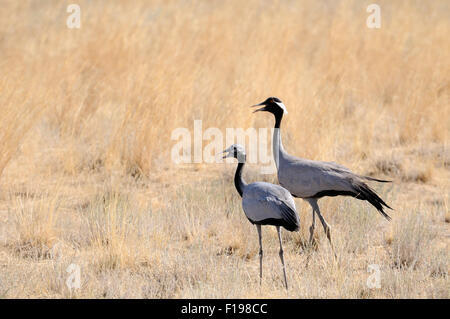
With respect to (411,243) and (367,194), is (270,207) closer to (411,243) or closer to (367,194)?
(367,194)

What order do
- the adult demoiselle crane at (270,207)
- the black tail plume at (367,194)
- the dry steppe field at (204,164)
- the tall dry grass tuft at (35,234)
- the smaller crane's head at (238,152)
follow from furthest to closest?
the tall dry grass tuft at (35,234) → the smaller crane's head at (238,152) → the black tail plume at (367,194) → the dry steppe field at (204,164) → the adult demoiselle crane at (270,207)

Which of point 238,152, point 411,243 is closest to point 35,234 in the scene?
point 238,152

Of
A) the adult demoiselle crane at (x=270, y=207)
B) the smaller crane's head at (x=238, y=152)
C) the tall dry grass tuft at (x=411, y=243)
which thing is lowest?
the tall dry grass tuft at (x=411, y=243)

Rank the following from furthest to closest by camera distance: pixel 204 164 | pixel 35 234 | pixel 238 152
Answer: pixel 204 164 → pixel 35 234 → pixel 238 152

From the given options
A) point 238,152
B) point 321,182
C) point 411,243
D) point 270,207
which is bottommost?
point 411,243

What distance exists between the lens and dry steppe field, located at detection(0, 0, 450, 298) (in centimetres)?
549

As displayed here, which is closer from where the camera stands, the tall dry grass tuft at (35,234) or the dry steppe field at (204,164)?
the dry steppe field at (204,164)

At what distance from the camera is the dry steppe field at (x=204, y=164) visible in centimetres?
549

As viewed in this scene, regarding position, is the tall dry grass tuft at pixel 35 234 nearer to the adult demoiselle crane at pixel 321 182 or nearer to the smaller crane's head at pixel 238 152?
the smaller crane's head at pixel 238 152

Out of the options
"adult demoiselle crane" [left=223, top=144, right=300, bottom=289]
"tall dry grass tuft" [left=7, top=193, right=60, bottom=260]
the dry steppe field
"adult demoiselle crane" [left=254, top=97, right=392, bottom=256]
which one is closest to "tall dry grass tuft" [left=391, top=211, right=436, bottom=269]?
the dry steppe field

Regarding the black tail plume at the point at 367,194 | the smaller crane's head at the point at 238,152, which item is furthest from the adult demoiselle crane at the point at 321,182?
the smaller crane's head at the point at 238,152

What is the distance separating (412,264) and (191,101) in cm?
478

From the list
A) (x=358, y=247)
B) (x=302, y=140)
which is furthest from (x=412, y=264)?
(x=302, y=140)

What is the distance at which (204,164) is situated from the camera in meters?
8.73
